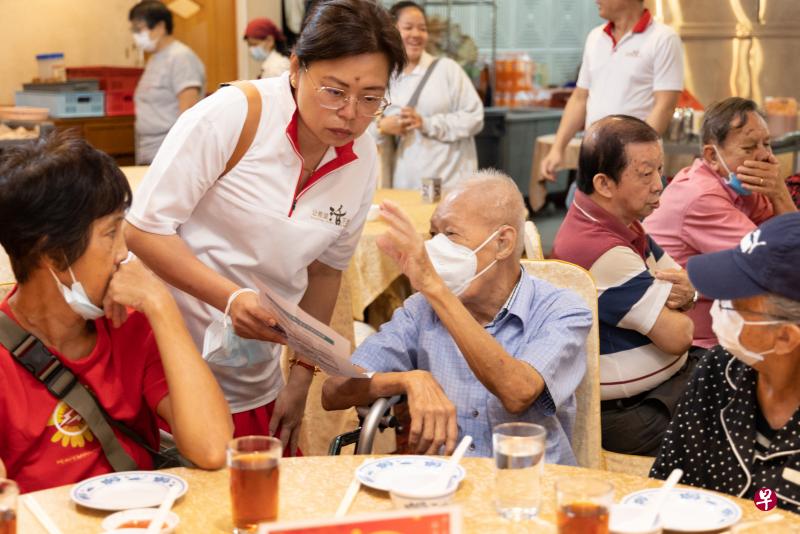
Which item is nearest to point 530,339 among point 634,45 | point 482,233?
point 482,233

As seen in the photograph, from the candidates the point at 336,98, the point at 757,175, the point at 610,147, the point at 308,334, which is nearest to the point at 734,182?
the point at 757,175

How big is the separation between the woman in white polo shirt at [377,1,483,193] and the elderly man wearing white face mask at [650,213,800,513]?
145 inches

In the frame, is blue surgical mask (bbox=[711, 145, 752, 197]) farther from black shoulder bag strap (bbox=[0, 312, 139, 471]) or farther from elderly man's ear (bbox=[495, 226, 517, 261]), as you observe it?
black shoulder bag strap (bbox=[0, 312, 139, 471])

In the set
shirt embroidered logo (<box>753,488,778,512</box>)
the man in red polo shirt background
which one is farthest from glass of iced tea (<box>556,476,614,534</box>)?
the man in red polo shirt background

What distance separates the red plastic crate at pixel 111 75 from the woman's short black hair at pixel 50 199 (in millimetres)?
6492

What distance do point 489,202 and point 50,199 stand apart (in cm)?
105

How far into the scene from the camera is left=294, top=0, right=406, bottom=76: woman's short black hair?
7.47ft

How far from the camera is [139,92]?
7262 millimetres

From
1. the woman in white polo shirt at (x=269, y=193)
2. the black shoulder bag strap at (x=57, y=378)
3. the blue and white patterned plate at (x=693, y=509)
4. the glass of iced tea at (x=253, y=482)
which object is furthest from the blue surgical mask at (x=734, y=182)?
the glass of iced tea at (x=253, y=482)

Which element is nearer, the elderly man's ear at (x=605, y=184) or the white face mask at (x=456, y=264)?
→ the white face mask at (x=456, y=264)

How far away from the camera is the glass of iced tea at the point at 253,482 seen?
5.13 feet

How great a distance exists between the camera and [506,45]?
33.5 ft

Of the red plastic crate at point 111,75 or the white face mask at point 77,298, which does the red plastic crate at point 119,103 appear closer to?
the red plastic crate at point 111,75

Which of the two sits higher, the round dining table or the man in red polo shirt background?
the man in red polo shirt background
